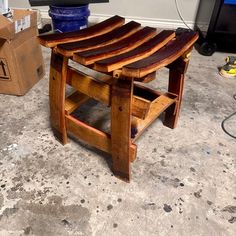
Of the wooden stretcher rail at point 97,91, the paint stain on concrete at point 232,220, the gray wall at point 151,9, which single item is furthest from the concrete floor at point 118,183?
the gray wall at point 151,9

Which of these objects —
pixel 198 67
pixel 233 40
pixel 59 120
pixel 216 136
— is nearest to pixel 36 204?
pixel 59 120

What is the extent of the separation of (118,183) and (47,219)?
27 cm

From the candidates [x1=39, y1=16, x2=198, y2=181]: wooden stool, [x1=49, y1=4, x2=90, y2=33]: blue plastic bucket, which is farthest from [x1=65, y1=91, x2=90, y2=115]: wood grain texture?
[x1=49, y1=4, x2=90, y2=33]: blue plastic bucket

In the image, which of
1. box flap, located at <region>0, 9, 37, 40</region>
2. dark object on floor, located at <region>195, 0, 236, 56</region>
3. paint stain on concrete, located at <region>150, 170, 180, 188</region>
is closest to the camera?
paint stain on concrete, located at <region>150, 170, 180, 188</region>

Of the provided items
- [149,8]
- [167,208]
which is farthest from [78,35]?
[149,8]

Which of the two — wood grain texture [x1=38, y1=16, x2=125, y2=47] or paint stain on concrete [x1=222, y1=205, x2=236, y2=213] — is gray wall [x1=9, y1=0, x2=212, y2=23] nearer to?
wood grain texture [x1=38, y1=16, x2=125, y2=47]

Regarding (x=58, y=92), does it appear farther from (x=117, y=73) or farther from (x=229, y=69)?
(x=229, y=69)

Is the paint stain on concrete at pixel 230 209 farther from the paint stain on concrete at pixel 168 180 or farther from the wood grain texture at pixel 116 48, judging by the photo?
the wood grain texture at pixel 116 48

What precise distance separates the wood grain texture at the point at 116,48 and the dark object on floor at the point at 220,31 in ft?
3.36

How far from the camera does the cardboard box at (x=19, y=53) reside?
3.83 feet

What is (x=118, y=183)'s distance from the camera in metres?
0.90

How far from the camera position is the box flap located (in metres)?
1.12

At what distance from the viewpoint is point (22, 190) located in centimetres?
86

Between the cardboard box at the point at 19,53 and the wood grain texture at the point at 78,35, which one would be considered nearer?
the wood grain texture at the point at 78,35
